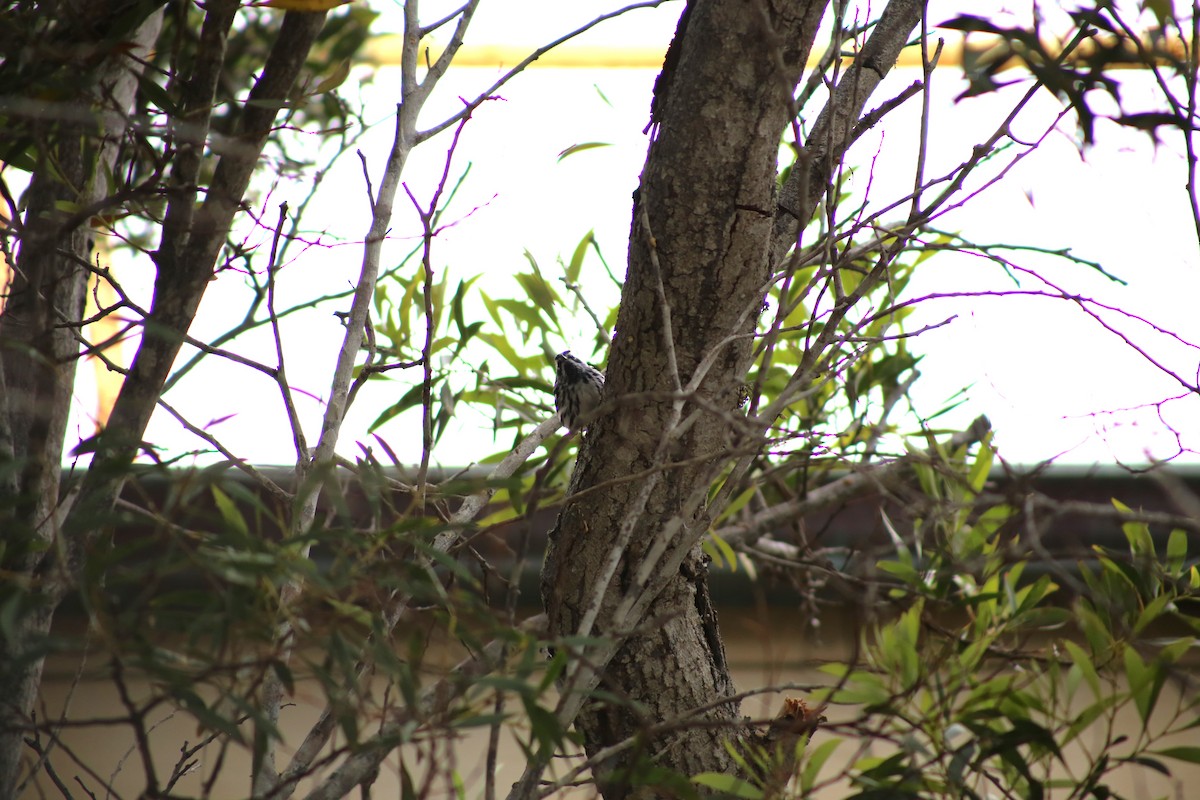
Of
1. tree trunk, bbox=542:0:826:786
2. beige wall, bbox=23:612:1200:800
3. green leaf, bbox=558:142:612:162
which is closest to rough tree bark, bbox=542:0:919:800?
tree trunk, bbox=542:0:826:786

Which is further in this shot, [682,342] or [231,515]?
[682,342]

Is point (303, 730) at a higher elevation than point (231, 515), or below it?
below

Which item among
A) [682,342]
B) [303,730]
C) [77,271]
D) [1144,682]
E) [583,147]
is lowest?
[303,730]

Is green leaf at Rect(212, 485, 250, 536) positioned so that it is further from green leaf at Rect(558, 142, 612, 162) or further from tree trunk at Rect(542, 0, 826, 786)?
green leaf at Rect(558, 142, 612, 162)

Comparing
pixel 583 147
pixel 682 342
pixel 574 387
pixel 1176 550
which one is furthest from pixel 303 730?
pixel 1176 550

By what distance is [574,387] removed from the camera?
1.75 meters

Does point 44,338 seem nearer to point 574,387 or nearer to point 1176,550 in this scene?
point 574,387

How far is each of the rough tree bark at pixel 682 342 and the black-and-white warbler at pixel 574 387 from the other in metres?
0.34

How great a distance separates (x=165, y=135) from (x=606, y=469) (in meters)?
0.62

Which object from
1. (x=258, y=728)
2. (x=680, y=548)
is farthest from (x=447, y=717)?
(x=680, y=548)

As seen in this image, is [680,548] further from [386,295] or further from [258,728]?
[386,295]

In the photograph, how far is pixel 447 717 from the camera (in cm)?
83

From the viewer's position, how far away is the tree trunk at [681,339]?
117 centimetres

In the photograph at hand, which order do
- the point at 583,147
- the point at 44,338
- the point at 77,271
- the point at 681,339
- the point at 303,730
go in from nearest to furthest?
the point at 44,338, the point at 681,339, the point at 77,271, the point at 583,147, the point at 303,730
